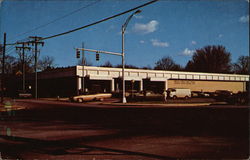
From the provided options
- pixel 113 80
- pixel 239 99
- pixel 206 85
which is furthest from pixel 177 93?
pixel 206 85

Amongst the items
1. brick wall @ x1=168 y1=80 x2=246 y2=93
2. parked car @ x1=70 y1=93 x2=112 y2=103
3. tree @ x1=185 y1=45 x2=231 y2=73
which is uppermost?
tree @ x1=185 y1=45 x2=231 y2=73

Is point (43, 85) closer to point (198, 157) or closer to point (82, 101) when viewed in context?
point (82, 101)

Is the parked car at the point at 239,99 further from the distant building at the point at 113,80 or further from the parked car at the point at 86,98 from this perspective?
the parked car at the point at 86,98

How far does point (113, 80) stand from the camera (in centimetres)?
5138

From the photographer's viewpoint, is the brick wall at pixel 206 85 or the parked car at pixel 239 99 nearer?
the parked car at pixel 239 99

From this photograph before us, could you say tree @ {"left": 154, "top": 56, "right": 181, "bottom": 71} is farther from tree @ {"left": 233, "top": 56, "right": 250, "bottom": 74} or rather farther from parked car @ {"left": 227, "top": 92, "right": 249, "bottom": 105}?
parked car @ {"left": 227, "top": 92, "right": 249, "bottom": 105}

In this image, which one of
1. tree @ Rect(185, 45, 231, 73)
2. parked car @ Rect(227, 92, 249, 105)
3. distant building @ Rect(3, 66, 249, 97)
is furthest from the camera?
tree @ Rect(185, 45, 231, 73)

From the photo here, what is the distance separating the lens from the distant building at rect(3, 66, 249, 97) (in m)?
48.5

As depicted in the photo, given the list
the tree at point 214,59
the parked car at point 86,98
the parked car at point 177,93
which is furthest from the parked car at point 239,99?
the tree at point 214,59

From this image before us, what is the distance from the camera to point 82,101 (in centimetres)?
3397

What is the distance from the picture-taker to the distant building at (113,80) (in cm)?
4847

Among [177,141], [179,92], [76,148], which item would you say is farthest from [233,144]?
[179,92]

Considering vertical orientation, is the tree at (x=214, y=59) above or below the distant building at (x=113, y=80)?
above

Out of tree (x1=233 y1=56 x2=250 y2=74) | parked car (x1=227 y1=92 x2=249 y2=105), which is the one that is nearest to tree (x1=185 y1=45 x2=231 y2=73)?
tree (x1=233 y1=56 x2=250 y2=74)
